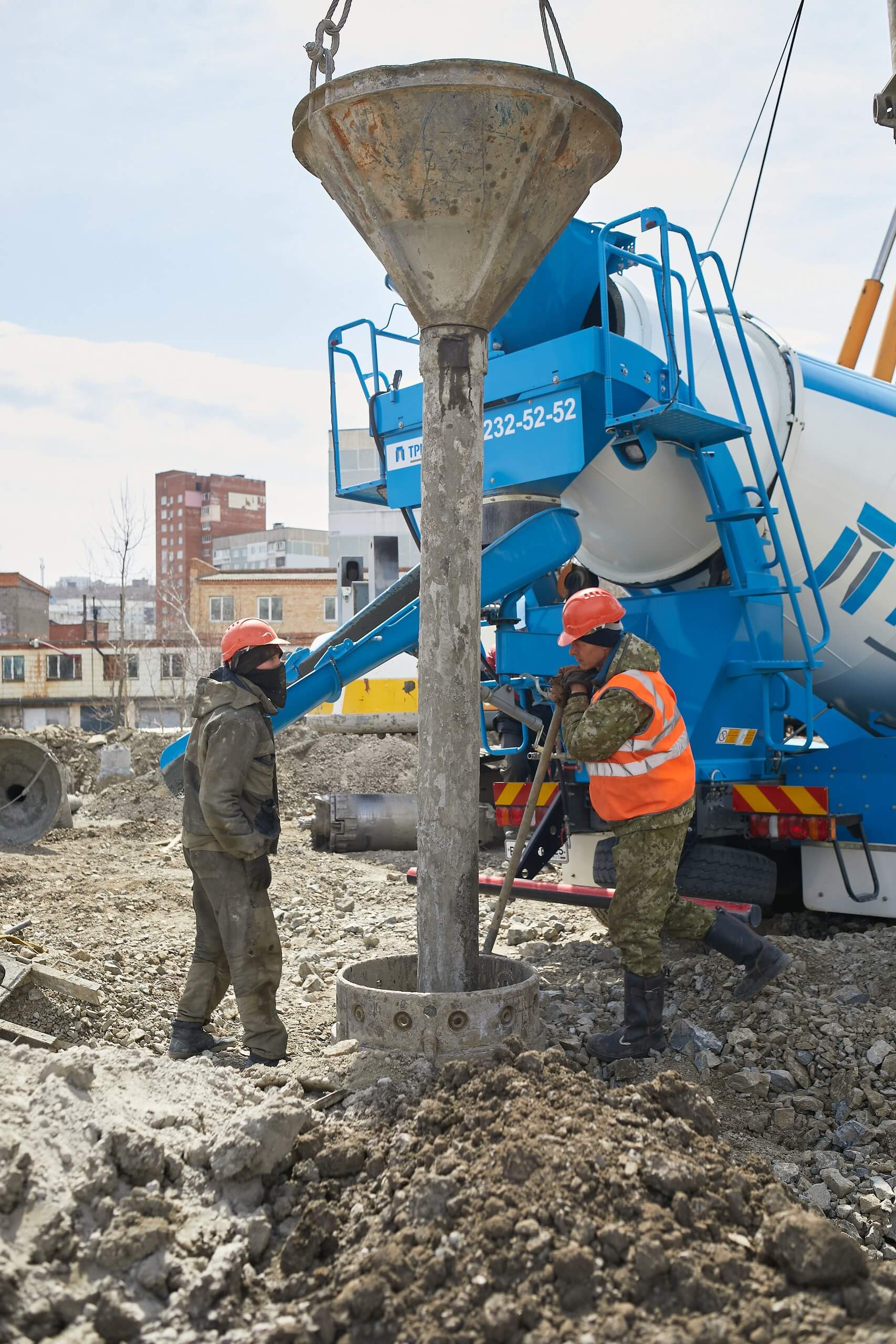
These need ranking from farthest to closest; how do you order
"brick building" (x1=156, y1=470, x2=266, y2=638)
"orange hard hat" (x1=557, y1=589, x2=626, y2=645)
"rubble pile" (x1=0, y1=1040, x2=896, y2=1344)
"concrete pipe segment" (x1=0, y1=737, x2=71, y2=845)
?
"brick building" (x1=156, y1=470, x2=266, y2=638)
"concrete pipe segment" (x1=0, y1=737, x2=71, y2=845)
"orange hard hat" (x1=557, y1=589, x2=626, y2=645)
"rubble pile" (x1=0, y1=1040, x2=896, y2=1344)

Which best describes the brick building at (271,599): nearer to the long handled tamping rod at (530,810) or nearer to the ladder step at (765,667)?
the ladder step at (765,667)

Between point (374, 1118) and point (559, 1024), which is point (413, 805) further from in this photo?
point (374, 1118)

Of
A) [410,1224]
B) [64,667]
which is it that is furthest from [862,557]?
[64,667]

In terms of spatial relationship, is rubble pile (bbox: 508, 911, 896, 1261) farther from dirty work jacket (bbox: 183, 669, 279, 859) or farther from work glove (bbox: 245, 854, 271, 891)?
dirty work jacket (bbox: 183, 669, 279, 859)

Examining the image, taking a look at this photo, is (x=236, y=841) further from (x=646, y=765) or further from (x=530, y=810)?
(x=646, y=765)

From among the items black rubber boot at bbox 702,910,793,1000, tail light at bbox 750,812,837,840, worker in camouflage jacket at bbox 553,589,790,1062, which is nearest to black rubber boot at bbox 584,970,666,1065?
worker in camouflage jacket at bbox 553,589,790,1062

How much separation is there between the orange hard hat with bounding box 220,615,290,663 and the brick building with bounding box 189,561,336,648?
138 feet

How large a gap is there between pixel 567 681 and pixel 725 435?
1.57 metres

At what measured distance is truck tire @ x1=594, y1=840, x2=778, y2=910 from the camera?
6152 mm

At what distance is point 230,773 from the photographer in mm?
4477

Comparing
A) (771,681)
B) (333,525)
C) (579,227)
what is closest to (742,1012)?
(771,681)

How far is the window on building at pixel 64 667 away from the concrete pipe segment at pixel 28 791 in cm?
3472

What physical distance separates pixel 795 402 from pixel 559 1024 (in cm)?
333

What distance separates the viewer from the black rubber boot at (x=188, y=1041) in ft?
15.3
